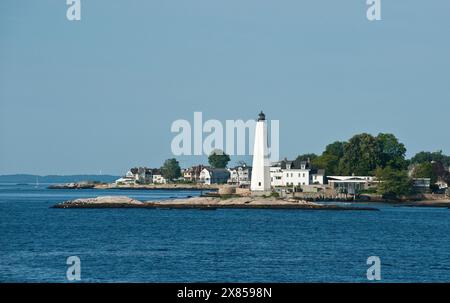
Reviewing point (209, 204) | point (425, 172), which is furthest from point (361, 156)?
point (209, 204)

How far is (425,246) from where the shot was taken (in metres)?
59.5

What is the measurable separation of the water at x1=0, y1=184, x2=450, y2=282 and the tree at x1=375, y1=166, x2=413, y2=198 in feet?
137

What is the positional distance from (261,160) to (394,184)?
35.5 meters

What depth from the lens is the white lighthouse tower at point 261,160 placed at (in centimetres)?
10900

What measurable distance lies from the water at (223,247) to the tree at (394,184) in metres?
41.7

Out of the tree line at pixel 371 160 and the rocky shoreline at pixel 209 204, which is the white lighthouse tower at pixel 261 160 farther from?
the tree line at pixel 371 160

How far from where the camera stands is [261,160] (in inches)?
4400

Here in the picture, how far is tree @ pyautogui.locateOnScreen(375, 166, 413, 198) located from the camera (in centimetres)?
13788

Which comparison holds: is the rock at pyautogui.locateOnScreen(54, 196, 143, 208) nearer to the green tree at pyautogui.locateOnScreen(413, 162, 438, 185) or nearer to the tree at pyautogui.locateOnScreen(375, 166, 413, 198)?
the tree at pyautogui.locateOnScreen(375, 166, 413, 198)

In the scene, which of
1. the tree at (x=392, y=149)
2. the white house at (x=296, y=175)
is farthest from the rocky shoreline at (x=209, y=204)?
the tree at (x=392, y=149)

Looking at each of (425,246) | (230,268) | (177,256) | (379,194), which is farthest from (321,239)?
(379,194)

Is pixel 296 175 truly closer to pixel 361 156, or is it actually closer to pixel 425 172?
pixel 361 156
